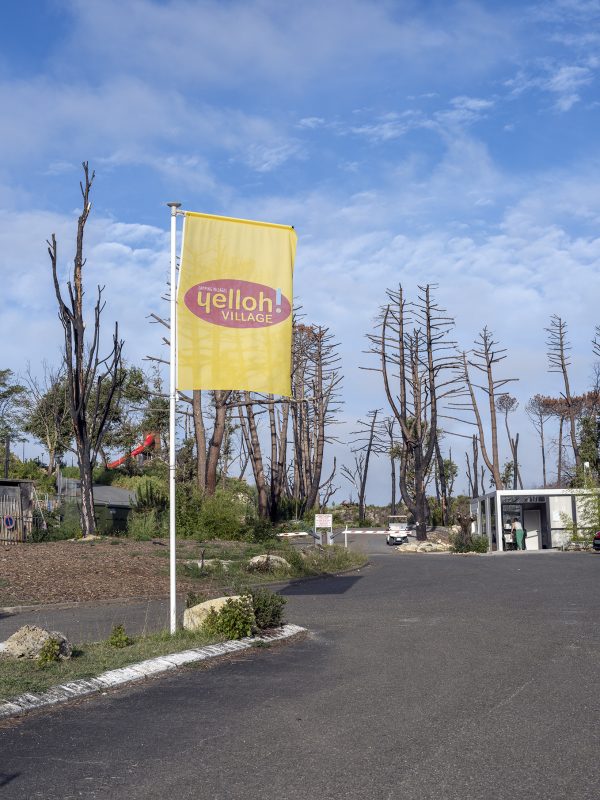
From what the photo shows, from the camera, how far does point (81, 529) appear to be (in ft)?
88.4

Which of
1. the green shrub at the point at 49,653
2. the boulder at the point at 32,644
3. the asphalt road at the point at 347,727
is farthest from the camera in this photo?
the boulder at the point at 32,644

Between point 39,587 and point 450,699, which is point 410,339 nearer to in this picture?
point 39,587

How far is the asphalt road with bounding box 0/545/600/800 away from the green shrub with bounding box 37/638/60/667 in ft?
4.12

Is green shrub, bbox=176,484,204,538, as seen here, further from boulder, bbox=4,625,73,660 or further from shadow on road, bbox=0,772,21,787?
shadow on road, bbox=0,772,21,787

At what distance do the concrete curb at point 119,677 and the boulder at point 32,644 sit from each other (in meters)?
0.91

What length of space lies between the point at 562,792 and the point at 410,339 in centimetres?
4984

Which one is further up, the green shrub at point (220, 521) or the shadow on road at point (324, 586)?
the green shrub at point (220, 521)

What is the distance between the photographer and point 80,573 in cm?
1862

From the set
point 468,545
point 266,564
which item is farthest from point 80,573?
point 468,545

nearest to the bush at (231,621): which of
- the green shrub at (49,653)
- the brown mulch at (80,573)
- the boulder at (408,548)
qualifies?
the green shrub at (49,653)

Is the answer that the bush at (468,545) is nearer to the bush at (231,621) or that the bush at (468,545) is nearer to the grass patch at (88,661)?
the bush at (231,621)

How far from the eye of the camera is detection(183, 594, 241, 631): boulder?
37.6 ft

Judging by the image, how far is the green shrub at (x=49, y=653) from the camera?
890cm

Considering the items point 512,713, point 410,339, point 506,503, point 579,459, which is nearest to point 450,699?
point 512,713
